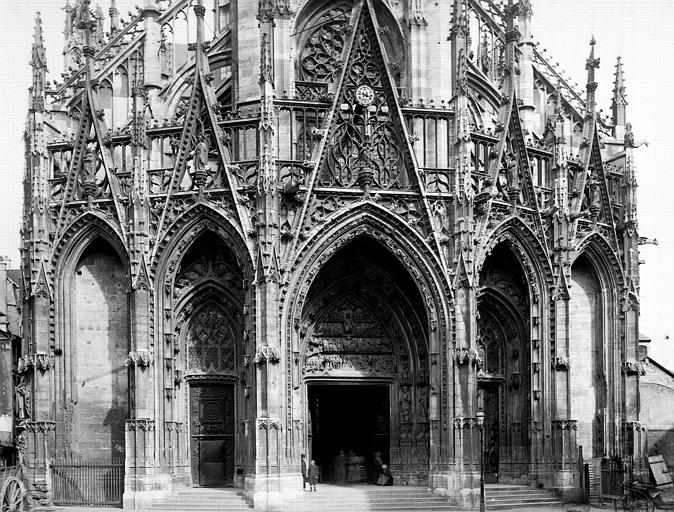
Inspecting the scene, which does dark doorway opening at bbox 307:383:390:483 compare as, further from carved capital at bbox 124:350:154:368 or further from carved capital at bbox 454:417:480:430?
carved capital at bbox 124:350:154:368

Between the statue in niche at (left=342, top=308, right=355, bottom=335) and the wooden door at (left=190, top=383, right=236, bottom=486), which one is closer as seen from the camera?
the wooden door at (left=190, top=383, right=236, bottom=486)

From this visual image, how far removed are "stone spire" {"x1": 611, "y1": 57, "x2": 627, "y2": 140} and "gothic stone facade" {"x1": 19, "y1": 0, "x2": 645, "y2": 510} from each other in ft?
11.4

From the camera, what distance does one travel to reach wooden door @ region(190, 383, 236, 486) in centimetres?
2945

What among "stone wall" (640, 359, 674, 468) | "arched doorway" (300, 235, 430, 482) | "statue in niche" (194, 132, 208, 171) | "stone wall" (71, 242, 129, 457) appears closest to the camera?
"statue in niche" (194, 132, 208, 171)

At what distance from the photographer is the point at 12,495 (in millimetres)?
24938

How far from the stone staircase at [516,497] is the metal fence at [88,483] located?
33.4ft

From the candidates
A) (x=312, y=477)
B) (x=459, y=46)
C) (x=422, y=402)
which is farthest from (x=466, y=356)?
(x=459, y=46)

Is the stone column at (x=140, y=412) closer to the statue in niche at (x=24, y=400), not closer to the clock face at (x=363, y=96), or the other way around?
the statue in niche at (x=24, y=400)

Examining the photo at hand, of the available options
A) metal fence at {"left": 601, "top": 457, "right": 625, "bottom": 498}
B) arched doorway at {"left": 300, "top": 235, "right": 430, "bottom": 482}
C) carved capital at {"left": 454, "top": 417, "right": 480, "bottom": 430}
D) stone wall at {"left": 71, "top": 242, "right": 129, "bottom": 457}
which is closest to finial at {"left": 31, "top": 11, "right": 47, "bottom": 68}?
stone wall at {"left": 71, "top": 242, "right": 129, "bottom": 457}

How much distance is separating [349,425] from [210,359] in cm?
509

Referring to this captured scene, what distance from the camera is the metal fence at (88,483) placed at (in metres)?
28.0

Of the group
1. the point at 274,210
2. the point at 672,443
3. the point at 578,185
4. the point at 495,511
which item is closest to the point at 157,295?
the point at 274,210

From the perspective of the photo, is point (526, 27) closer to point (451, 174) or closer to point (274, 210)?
point (451, 174)

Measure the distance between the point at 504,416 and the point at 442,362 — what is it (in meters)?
3.98
